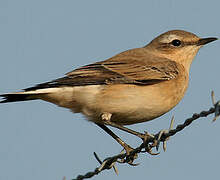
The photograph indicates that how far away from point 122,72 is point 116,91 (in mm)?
713

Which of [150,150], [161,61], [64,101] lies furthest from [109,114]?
[161,61]

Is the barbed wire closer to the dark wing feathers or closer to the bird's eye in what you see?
the dark wing feathers

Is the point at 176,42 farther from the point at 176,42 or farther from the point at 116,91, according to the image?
the point at 116,91

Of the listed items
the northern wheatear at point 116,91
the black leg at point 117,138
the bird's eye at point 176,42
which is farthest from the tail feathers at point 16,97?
the bird's eye at point 176,42

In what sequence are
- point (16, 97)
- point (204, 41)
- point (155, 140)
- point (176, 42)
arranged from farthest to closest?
1. point (176, 42)
2. point (204, 41)
3. point (16, 97)
4. point (155, 140)

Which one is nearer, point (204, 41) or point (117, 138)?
point (117, 138)

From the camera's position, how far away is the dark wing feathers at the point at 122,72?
7836 millimetres

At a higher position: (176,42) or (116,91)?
(176,42)

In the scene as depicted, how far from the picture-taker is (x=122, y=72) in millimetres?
8375

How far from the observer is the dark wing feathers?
7.84 m

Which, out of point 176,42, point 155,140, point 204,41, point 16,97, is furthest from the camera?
point 176,42

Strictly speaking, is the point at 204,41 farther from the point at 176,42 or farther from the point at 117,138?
the point at 117,138

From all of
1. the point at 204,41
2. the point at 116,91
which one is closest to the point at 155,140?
the point at 116,91

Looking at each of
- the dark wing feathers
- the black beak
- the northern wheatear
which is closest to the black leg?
the northern wheatear
